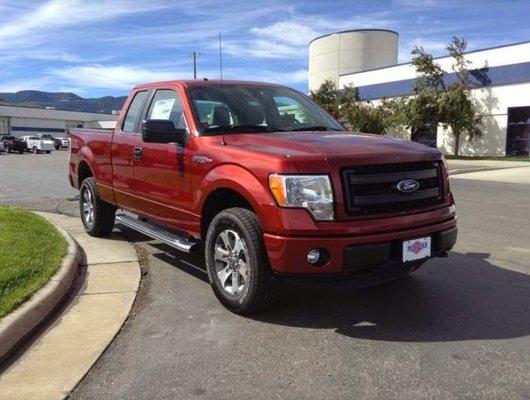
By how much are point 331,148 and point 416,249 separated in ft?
3.41

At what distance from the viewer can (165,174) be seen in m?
5.85

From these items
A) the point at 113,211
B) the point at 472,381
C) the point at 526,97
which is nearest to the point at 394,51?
the point at 526,97

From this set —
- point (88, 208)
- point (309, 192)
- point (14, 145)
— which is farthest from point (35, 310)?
point (14, 145)

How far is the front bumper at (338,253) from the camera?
429 cm

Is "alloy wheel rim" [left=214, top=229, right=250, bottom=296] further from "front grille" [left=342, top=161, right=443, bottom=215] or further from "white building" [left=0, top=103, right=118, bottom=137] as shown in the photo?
"white building" [left=0, top=103, right=118, bottom=137]

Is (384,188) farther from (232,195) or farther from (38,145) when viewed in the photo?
(38,145)

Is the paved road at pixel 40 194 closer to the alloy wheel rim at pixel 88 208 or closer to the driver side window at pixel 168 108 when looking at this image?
the alloy wheel rim at pixel 88 208

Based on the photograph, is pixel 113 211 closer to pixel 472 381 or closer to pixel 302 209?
pixel 302 209

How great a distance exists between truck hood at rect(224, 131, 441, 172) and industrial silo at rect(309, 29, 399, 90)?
53.9 m

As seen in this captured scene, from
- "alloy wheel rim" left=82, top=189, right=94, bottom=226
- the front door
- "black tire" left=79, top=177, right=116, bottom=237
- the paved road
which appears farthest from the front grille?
the paved road

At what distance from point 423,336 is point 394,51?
58.7m

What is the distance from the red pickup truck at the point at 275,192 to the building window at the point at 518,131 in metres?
31.5

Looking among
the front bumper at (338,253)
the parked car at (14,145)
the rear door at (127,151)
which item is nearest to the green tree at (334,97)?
the parked car at (14,145)

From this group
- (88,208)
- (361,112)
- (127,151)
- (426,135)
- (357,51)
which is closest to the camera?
(127,151)
